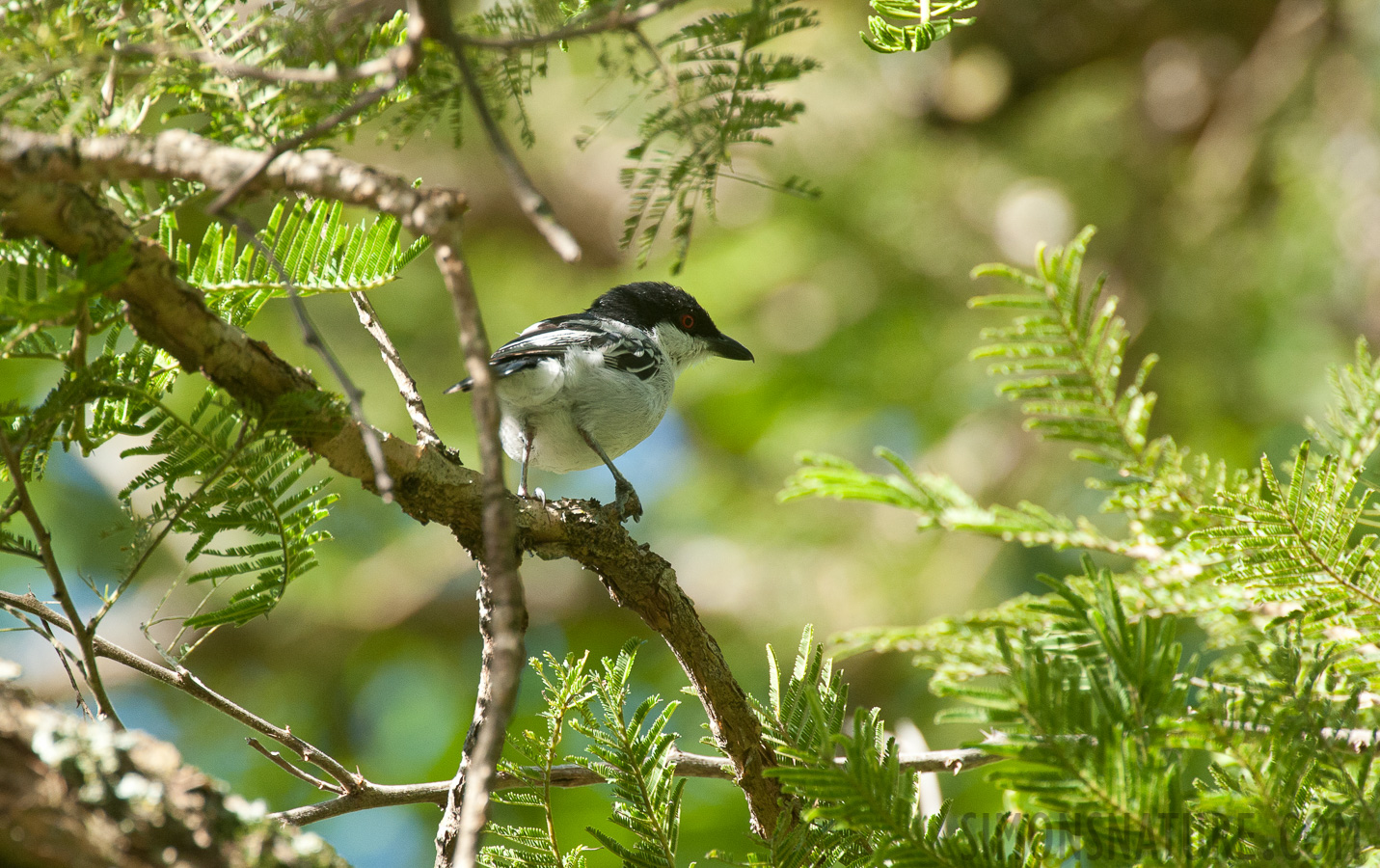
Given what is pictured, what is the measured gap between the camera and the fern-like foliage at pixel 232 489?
5.66ft

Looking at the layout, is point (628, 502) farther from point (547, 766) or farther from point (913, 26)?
point (913, 26)

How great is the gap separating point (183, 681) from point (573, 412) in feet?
6.52

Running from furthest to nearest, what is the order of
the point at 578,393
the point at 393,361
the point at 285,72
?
the point at 578,393 < the point at 393,361 < the point at 285,72

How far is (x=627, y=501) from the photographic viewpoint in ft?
10.4

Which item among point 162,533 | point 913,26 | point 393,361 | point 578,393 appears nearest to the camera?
point 913,26

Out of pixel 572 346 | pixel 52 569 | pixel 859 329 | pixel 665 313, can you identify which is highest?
pixel 859 329

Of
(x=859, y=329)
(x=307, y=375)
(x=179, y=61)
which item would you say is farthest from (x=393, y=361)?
(x=859, y=329)

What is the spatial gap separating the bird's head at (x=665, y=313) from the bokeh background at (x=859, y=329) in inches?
77.4

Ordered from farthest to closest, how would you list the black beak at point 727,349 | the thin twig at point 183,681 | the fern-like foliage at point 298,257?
the black beak at point 727,349, the fern-like foliage at point 298,257, the thin twig at point 183,681

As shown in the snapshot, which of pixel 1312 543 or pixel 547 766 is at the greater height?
pixel 1312 543

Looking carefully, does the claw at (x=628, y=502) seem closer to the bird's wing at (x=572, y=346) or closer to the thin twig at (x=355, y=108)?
the bird's wing at (x=572, y=346)

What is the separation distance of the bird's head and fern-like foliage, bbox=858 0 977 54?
3.13m

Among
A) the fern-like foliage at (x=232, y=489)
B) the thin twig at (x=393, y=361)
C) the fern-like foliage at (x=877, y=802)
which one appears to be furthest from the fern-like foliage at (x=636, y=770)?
the thin twig at (x=393, y=361)

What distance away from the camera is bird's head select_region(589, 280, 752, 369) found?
4777 millimetres
